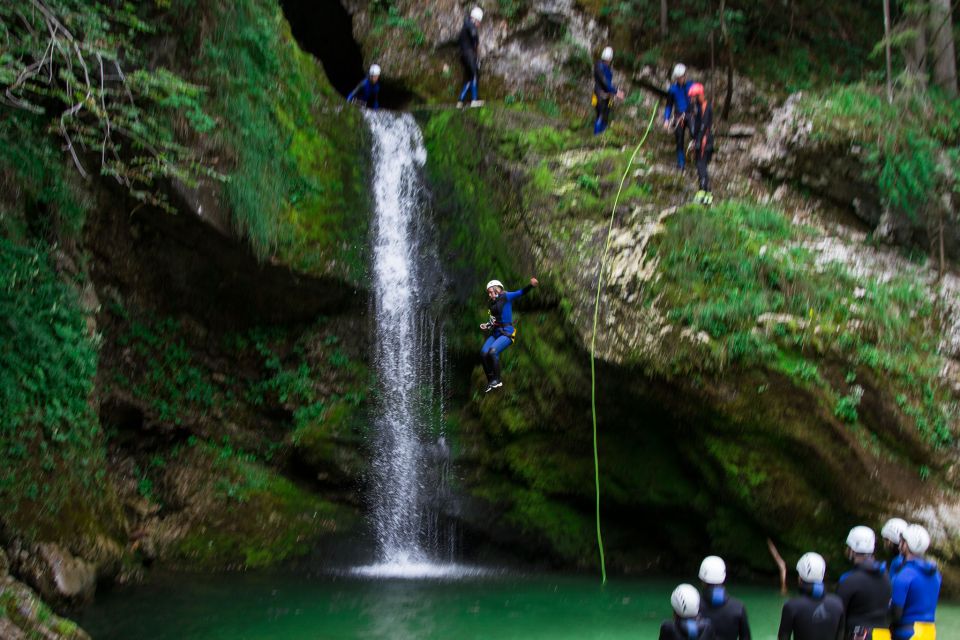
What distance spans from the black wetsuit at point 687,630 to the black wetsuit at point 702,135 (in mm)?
8323

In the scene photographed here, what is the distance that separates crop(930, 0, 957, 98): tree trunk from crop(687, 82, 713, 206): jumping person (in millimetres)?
4410

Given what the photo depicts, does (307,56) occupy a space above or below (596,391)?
above

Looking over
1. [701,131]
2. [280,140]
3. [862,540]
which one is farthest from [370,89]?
[862,540]

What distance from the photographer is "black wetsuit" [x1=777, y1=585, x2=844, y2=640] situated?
4.63 m

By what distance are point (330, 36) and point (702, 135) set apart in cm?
1030

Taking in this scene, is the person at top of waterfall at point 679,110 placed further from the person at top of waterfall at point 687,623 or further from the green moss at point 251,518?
the person at top of waterfall at point 687,623

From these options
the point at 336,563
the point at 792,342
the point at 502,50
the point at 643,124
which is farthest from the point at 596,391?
the point at 502,50

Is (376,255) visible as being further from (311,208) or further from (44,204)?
(44,204)

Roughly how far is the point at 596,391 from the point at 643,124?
21.7 feet

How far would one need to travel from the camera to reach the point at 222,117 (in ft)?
36.8

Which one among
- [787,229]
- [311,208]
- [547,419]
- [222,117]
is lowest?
[547,419]

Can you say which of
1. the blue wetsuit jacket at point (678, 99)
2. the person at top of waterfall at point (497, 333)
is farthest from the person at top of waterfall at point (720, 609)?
the blue wetsuit jacket at point (678, 99)

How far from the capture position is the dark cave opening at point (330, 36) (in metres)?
17.7

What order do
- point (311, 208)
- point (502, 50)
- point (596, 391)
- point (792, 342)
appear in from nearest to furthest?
point (792, 342) → point (596, 391) → point (311, 208) → point (502, 50)
